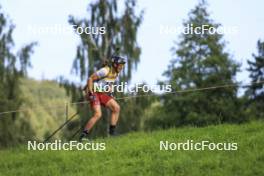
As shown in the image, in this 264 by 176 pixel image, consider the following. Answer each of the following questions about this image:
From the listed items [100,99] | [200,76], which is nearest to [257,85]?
[200,76]

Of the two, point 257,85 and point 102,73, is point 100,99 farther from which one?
point 257,85

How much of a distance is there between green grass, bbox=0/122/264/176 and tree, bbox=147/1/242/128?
1038 inches

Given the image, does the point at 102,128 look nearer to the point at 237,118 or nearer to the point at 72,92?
the point at 72,92

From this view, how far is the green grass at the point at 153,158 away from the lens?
40.8 ft

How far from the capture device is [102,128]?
130 ft

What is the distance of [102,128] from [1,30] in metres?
9.20


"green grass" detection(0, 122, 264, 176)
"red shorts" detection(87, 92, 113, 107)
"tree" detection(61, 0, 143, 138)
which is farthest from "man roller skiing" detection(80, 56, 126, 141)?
"tree" detection(61, 0, 143, 138)

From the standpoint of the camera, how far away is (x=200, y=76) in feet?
149

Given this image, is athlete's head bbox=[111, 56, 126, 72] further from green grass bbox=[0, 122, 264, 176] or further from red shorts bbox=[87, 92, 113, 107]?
green grass bbox=[0, 122, 264, 176]

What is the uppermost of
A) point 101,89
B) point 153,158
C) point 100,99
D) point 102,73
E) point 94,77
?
point 102,73

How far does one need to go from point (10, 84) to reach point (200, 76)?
42.9 ft

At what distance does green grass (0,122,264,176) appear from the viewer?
12.4 meters

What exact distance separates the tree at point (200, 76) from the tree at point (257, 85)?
241 cm

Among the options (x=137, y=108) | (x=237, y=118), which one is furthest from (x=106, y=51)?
(x=237, y=118)
